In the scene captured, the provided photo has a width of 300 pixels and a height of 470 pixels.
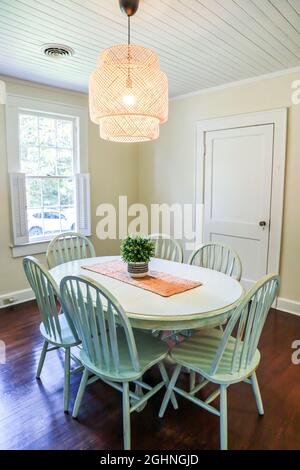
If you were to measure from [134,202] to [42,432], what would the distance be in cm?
340

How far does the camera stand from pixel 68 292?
5.64ft

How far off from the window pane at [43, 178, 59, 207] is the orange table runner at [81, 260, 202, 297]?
156cm

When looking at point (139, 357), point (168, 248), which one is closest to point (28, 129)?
point (168, 248)

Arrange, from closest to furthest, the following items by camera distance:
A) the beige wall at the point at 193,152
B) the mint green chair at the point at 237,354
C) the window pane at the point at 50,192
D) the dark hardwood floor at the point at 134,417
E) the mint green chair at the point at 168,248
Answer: the mint green chair at the point at 237,354
the dark hardwood floor at the point at 134,417
the mint green chair at the point at 168,248
the beige wall at the point at 193,152
the window pane at the point at 50,192

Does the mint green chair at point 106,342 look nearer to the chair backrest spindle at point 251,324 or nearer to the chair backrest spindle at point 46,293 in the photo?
the chair backrest spindle at point 46,293

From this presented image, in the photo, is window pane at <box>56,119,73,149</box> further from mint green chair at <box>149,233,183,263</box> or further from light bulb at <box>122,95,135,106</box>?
light bulb at <box>122,95,135,106</box>

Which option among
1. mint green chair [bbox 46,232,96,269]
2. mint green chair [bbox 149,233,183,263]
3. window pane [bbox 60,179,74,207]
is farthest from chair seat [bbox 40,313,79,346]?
window pane [bbox 60,179,74,207]

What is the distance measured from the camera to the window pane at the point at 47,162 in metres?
3.72

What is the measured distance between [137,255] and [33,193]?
1.98 metres

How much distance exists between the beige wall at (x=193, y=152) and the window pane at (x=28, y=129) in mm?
1598

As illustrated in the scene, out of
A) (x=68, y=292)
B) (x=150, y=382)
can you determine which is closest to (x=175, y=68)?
(x=68, y=292)

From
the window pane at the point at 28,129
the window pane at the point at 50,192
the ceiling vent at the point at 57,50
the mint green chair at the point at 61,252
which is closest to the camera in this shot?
the ceiling vent at the point at 57,50

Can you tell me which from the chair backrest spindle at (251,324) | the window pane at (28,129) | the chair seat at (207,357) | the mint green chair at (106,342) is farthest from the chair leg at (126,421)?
the window pane at (28,129)

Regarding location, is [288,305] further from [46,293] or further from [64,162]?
[64,162]
